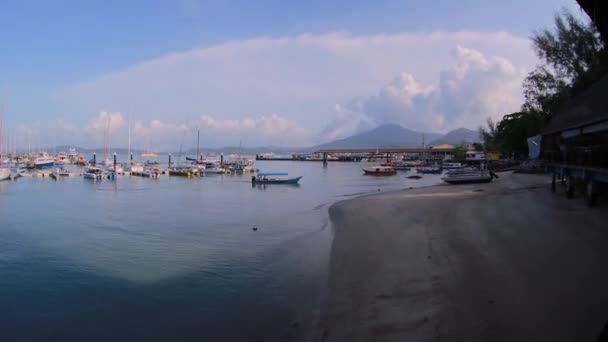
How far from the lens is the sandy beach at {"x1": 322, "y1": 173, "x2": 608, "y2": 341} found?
7113 millimetres

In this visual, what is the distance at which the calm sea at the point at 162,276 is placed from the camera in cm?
930

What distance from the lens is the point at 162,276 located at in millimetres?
13016

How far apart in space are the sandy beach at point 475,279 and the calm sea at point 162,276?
1039mm

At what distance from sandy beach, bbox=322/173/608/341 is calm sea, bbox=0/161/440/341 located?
1.04 metres

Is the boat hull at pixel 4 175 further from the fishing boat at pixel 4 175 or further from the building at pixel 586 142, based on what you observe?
the building at pixel 586 142

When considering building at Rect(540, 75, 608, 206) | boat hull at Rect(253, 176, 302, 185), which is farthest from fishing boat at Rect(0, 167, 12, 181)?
building at Rect(540, 75, 608, 206)

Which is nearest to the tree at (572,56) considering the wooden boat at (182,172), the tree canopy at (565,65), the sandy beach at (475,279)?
the tree canopy at (565,65)

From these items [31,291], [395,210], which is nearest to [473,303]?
[31,291]

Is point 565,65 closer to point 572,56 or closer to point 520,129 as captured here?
point 572,56

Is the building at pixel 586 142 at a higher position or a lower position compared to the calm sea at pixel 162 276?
higher

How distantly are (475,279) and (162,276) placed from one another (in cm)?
890

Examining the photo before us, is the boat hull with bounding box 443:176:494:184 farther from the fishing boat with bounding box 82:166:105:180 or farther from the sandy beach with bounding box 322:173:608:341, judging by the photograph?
the fishing boat with bounding box 82:166:105:180

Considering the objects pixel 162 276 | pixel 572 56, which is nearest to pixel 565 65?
pixel 572 56

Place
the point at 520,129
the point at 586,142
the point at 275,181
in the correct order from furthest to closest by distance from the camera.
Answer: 1. the point at 520,129
2. the point at 275,181
3. the point at 586,142
